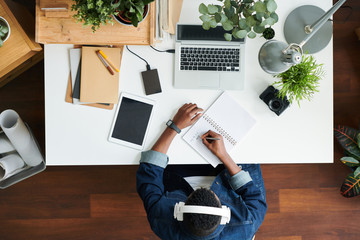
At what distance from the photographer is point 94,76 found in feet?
3.96

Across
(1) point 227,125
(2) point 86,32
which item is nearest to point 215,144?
(1) point 227,125

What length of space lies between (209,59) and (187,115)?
10.4 inches

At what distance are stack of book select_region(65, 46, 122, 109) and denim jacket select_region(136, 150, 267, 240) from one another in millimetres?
316

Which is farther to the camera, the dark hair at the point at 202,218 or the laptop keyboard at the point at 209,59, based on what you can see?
the laptop keyboard at the point at 209,59

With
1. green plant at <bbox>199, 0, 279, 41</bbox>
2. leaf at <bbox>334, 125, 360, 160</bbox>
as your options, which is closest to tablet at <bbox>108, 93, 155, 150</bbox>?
green plant at <bbox>199, 0, 279, 41</bbox>

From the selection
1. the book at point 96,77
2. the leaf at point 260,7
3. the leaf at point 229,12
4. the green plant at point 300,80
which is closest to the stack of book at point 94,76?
the book at point 96,77

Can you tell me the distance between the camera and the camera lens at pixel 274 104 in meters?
1.23

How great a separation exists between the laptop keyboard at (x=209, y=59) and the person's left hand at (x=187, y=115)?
17 centimetres

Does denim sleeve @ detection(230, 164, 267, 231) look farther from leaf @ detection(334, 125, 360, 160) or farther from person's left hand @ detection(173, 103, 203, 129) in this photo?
leaf @ detection(334, 125, 360, 160)

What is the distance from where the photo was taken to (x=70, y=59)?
3.96 feet

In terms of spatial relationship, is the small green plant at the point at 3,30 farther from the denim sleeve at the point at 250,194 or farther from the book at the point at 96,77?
the denim sleeve at the point at 250,194

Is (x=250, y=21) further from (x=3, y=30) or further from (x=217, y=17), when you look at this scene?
(x=3, y=30)

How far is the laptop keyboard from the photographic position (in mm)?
1225

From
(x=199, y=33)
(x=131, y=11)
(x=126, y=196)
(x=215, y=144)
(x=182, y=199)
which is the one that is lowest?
(x=126, y=196)
